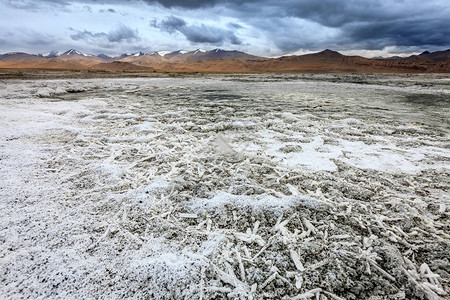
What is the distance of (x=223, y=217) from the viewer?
6.44 feet

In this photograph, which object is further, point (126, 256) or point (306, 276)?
point (126, 256)

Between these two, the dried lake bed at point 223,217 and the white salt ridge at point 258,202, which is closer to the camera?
the dried lake bed at point 223,217

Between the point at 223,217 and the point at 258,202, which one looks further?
the point at 258,202

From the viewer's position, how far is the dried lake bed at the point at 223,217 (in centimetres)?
136

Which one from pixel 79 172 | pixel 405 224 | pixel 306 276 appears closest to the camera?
pixel 306 276

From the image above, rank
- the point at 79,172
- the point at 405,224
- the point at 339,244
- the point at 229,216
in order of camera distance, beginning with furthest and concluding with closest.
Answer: the point at 79,172 → the point at 229,216 → the point at 405,224 → the point at 339,244

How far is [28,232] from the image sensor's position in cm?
172

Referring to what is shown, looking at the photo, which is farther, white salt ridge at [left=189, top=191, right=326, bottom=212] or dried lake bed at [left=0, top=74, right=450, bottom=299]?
white salt ridge at [left=189, top=191, right=326, bottom=212]

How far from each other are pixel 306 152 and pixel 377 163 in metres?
0.94

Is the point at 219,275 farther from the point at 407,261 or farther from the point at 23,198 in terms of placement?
the point at 23,198

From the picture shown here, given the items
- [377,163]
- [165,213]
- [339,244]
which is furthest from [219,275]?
[377,163]

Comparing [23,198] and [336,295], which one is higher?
[23,198]

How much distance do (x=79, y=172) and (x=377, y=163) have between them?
3973 millimetres

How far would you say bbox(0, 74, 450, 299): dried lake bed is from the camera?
136 cm
